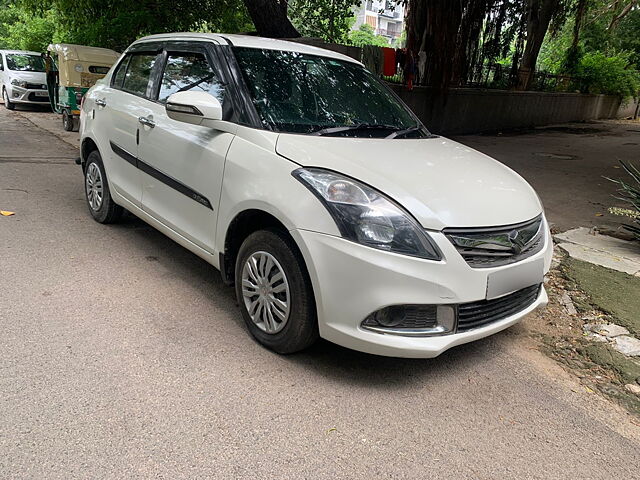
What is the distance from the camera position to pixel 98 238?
4973 millimetres

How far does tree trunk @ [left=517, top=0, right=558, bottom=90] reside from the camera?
57.4 feet

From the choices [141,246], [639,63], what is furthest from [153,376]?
[639,63]

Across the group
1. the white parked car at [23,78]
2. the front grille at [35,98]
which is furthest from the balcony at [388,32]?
the front grille at [35,98]

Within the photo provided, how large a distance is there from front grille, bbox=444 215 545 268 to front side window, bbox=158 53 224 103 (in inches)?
71.7

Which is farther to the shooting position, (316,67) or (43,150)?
(43,150)

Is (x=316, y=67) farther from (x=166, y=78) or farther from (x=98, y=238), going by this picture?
(x=98, y=238)

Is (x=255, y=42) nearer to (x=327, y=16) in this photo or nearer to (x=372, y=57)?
(x=372, y=57)

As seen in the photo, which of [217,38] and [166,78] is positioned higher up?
[217,38]

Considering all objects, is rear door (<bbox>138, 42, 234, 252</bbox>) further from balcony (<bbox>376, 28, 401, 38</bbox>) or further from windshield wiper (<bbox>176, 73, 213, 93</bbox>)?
balcony (<bbox>376, 28, 401, 38</bbox>)

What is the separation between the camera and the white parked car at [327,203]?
2686 mm

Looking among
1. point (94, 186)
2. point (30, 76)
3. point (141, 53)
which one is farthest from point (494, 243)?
point (30, 76)

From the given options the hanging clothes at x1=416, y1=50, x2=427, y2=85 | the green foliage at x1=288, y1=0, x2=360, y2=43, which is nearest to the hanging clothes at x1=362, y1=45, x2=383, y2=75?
the hanging clothes at x1=416, y1=50, x2=427, y2=85

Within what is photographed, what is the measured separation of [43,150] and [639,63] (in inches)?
1149

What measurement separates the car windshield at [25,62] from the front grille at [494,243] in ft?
53.6
